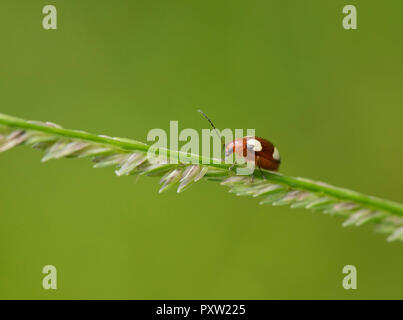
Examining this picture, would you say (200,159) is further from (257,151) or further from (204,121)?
(204,121)

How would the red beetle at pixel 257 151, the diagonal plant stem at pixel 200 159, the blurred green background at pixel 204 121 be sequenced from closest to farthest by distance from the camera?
the diagonal plant stem at pixel 200 159 → the red beetle at pixel 257 151 → the blurred green background at pixel 204 121

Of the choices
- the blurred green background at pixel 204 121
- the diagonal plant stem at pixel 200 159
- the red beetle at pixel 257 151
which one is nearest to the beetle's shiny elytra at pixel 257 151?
the red beetle at pixel 257 151

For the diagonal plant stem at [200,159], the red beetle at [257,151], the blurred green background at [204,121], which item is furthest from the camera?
the blurred green background at [204,121]

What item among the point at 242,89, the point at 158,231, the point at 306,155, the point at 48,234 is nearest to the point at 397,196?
the point at 306,155

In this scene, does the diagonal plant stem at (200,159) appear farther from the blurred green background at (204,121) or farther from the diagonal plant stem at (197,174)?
the blurred green background at (204,121)

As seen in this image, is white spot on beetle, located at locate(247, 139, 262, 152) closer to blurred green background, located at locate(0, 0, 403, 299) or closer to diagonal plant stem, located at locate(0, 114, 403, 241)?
diagonal plant stem, located at locate(0, 114, 403, 241)

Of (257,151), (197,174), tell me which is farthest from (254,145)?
(197,174)

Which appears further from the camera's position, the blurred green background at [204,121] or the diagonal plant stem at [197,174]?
the blurred green background at [204,121]
